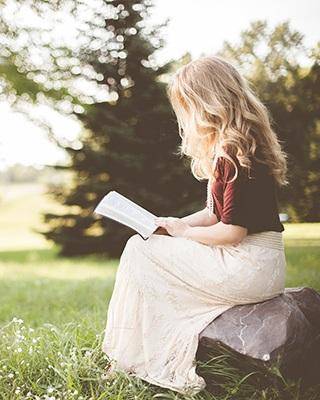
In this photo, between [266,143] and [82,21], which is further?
[82,21]

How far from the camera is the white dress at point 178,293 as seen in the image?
9.16 ft

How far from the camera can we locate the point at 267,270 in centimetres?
281

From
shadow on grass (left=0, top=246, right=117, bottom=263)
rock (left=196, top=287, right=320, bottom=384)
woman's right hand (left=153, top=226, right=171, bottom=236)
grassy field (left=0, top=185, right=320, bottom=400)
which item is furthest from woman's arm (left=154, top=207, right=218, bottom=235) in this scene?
shadow on grass (left=0, top=246, right=117, bottom=263)

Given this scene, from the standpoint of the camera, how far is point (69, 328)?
4066mm

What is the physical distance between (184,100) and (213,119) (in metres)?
0.18

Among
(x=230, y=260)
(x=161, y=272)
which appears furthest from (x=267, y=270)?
(x=161, y=272)

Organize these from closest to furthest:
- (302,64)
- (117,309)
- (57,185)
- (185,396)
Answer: (185,396)
(117,309)
(302,64)
(57,185)

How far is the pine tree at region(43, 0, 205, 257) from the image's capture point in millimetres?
7207

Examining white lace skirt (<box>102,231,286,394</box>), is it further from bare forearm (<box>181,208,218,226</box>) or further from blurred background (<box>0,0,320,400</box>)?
bare forearm (<box>181,208,218,226</box>)

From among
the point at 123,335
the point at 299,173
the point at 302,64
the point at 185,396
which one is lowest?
the point at 185,396

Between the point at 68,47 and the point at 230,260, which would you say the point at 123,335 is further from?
the point at 68,47

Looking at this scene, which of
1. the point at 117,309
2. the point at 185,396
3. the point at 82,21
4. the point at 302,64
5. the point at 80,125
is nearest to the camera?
the point at 185,396

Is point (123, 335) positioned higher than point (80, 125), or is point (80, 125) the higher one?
point (80, 125)

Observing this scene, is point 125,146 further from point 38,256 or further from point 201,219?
point 201,219
